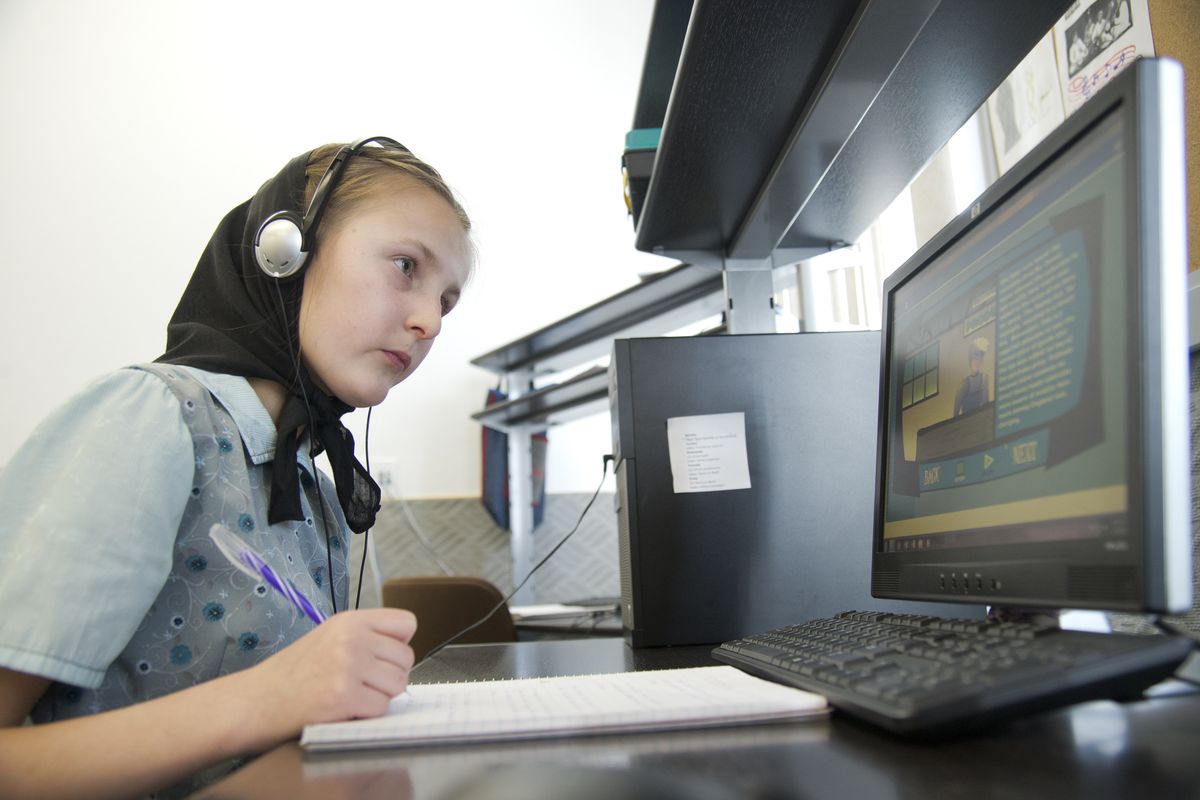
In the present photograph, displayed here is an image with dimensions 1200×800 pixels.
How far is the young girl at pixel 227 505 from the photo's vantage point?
566mm

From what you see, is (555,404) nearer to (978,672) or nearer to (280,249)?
(280,249)

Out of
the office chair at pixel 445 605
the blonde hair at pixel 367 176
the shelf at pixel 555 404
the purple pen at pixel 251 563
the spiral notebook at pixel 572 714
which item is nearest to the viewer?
the spiral notebook at pixel 572 714

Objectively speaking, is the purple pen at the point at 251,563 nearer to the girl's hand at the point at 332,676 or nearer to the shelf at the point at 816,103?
the girl's hand at the point at 332,676

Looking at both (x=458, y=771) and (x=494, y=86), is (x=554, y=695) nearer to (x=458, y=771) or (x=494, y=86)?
(x=458, y=771)

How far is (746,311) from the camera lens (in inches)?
55.9

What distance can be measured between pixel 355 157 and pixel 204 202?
2.37 m

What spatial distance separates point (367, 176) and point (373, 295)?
0.16 m

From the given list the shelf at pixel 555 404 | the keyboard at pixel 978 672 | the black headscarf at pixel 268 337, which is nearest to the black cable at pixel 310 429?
the black headscarf at pixel 268 337

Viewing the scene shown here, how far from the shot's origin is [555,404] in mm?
2555

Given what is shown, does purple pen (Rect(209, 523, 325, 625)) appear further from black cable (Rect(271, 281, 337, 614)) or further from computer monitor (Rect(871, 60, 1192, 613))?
computer monitor (Rect(871, 60, 1192, 613))

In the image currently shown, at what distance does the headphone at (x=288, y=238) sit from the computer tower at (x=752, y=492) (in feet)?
1.29

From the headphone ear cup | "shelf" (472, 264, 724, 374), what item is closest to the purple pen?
the headphone ear cup

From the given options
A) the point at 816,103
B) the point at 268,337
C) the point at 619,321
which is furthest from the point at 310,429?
the point at 619,321

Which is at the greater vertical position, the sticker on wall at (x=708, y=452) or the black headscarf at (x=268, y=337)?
the black headscarf at (x=268, y=337)
